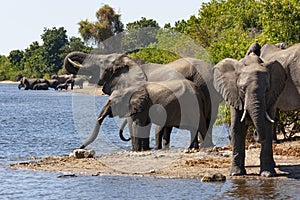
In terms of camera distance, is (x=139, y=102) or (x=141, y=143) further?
(x=141, y=143)

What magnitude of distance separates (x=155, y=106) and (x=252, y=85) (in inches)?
239

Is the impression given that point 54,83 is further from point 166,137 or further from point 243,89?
point 243,89

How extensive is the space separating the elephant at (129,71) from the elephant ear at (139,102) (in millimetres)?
947

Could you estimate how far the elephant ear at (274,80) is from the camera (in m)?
15.9

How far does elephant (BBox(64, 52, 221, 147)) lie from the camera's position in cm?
2202

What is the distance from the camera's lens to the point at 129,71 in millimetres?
22312

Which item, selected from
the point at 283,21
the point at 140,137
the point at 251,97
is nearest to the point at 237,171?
the point at 251,97

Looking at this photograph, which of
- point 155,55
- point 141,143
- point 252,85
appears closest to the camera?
point 252,85

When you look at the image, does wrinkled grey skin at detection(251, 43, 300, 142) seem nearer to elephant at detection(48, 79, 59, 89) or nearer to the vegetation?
the vegetation

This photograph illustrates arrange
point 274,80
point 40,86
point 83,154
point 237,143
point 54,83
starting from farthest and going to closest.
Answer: point 54,83 < point 40,86 < point 83,154 < point 237,143 < point 274,80

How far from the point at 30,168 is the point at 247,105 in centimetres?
607

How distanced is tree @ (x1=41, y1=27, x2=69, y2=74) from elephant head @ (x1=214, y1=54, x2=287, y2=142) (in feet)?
474

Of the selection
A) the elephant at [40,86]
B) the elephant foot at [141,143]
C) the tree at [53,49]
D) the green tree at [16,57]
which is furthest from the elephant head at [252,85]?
the green tree at [16,57]

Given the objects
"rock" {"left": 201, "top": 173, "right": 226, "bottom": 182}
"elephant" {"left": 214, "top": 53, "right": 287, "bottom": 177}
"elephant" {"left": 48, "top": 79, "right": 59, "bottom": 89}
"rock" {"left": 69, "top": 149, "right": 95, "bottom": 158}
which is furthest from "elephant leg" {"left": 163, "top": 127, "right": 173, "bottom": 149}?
"elephant" {"left": 48, "top": 79, "right": 59, "bottom": 89}
